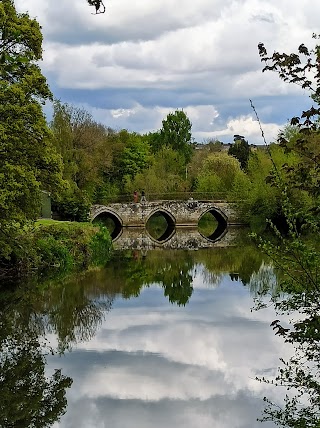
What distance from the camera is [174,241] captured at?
40.4 m

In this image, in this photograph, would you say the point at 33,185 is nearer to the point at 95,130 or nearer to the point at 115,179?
the point at 95,130

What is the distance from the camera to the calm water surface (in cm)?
920

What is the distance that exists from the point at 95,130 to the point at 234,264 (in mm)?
22833

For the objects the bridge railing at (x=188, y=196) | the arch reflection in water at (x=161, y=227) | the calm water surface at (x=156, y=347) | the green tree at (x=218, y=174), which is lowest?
the calm water surface at (x=156, y=347)

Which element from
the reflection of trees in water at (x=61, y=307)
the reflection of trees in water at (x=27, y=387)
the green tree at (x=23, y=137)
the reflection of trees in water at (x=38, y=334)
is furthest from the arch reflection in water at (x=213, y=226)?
the reflection of trees in water at (x=27, y=387)

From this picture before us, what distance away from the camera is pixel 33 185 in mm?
16828

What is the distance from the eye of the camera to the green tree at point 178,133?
6900 cm

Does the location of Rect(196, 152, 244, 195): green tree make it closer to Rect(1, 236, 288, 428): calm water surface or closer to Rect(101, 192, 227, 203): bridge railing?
Rect(101, 192, 227, 203): bridge railing

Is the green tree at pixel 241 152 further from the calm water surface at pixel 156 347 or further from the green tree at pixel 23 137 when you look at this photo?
the green tree at pixel 23 137

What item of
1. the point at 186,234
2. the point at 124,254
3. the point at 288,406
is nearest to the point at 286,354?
the point at 288,406

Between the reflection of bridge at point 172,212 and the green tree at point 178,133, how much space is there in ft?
54.7

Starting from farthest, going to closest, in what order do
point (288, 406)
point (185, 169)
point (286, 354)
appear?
1. point (185, 169)
2. point (286, 354)
3. point (288, 406)

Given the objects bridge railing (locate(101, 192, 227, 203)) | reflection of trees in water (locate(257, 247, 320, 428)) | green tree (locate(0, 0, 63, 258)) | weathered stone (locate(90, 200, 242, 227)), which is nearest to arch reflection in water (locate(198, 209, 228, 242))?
weathered stone (locate(90, 200, 242, 227))

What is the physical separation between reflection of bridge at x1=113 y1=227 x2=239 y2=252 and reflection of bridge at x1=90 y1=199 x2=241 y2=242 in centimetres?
144
